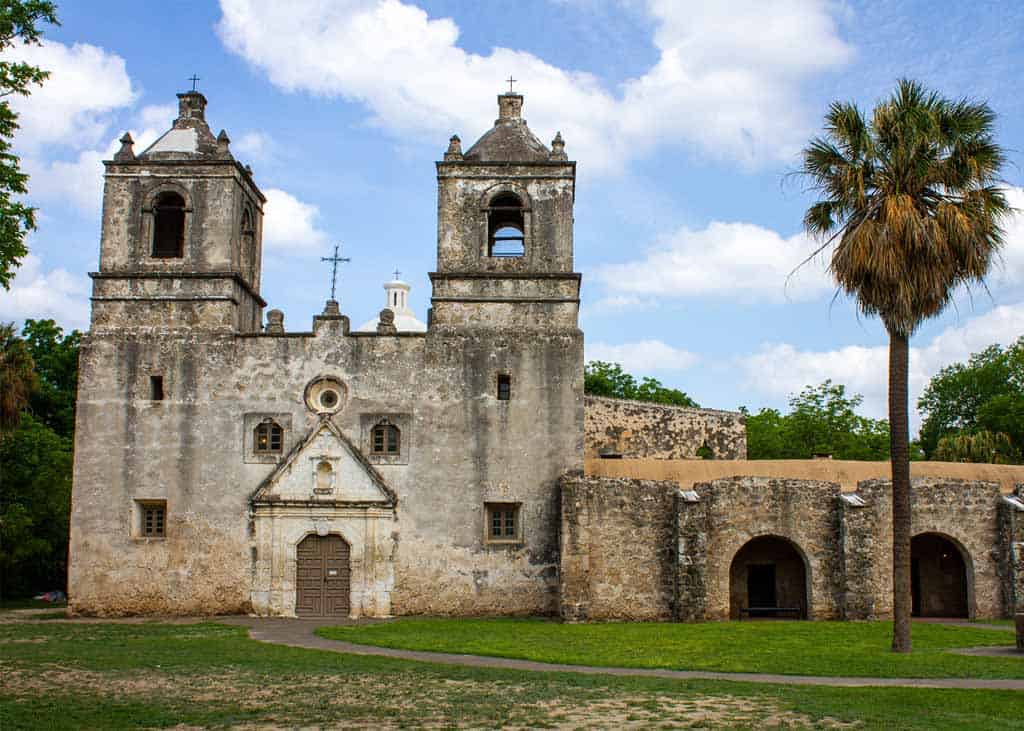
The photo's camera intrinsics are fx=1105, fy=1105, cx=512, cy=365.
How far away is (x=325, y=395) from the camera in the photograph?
27.7m

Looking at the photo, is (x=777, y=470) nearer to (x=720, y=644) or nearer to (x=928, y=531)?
(x=928, y=531)

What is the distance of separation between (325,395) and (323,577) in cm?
448

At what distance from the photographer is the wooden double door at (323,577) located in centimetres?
2672

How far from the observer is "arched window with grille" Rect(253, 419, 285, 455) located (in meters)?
27.5

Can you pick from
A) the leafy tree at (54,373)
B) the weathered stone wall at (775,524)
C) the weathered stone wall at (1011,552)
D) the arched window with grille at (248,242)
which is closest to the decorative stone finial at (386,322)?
the arched window with grille at (248,242)

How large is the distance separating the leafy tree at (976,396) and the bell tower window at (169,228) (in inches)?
1496

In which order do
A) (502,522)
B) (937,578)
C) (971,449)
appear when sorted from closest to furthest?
(502,522), (937,578), (971,449)

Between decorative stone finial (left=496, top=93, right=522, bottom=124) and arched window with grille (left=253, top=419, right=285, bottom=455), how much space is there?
10.2 m

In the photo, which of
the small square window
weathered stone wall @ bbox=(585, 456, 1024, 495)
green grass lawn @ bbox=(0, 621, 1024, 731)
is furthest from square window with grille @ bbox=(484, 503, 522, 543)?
green grass lawn @ bbox=(0, 621, 1024, 731)

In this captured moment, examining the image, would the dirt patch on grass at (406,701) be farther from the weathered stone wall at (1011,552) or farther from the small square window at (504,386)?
the weathered stone wall at (1011,552)

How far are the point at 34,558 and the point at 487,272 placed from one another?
68.9 ft

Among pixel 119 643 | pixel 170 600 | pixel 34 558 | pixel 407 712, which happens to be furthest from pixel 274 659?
pixel 34 558

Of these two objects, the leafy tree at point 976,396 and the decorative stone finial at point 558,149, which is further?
the leafy tree at point 976,396

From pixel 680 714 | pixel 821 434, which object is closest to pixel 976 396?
pixel 821 434
